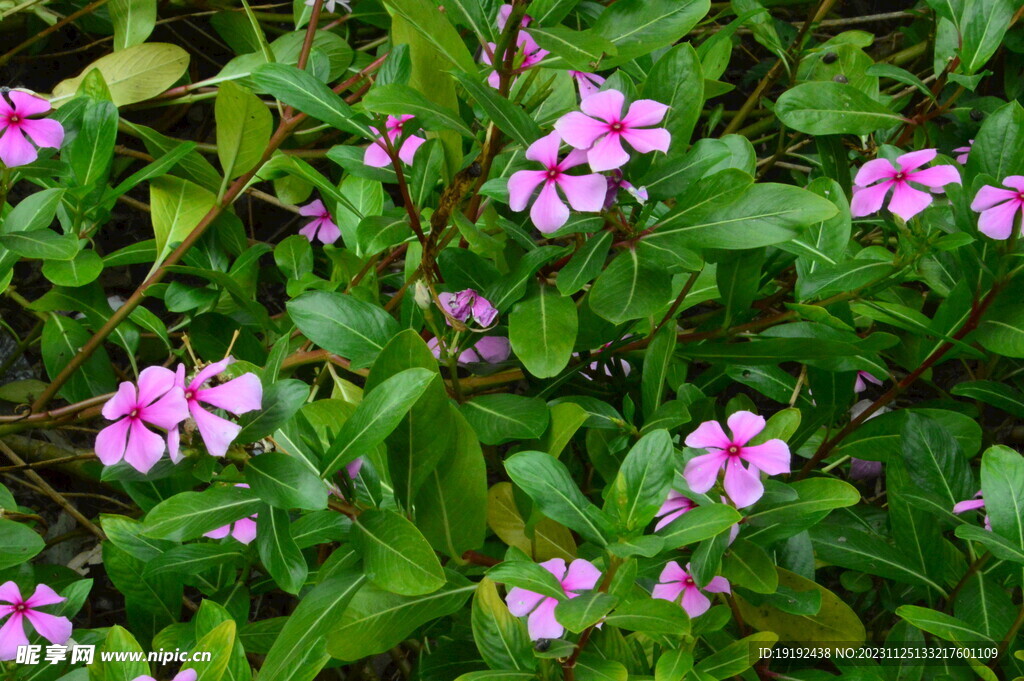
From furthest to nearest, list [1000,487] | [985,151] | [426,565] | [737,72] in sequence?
[737,72]
[985,151]
[1000,487]
[426,565]

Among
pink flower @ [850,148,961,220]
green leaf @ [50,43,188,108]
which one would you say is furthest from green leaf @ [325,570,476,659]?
green leaf @ [50,43,188,108]

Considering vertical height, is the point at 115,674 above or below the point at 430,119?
below

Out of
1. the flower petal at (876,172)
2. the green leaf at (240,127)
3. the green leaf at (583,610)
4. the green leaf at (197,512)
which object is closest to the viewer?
the green leaf at (583,610)

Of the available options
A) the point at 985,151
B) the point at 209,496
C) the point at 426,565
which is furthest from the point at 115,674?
the point at 985,151

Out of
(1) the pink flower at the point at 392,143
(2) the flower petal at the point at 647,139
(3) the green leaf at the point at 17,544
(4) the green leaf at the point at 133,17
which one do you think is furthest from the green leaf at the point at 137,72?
(2) the flower petal at the point at 647,139

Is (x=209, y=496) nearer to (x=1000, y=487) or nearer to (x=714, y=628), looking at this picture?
(x=714, y=628)

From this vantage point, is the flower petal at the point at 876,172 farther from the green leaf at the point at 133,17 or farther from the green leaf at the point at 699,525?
the green leaf at the point at 133,17
